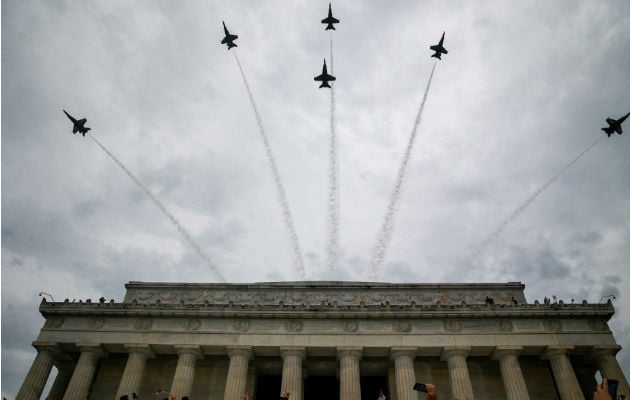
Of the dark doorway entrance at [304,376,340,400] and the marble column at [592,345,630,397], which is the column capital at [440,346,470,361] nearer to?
the marble column at [592,345,630,397]

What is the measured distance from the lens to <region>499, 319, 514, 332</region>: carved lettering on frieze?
34.1 metres

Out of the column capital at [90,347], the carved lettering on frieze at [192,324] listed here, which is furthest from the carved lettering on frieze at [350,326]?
the column capital at [90,347]

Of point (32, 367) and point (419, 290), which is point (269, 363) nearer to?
point (419, 290)

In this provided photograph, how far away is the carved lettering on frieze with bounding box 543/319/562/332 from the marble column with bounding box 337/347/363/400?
45.6 ft

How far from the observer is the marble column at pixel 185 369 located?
3241 centimetres

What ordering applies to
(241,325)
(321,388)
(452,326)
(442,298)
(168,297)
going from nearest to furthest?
(452,326) → (241,325) → (321,388) → (442,298) → (168,297)

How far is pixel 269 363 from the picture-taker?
118 ft

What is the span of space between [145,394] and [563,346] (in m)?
31.2

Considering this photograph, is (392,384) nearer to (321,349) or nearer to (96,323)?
(321,349)

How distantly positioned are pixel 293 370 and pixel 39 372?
18771 millimetres

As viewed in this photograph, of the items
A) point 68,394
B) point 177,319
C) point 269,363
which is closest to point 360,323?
point 269,363

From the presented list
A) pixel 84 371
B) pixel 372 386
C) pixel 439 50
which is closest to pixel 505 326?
pixel 372 386

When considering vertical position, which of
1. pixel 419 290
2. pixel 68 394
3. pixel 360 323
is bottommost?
pixel 68 394

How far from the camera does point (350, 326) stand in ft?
113
